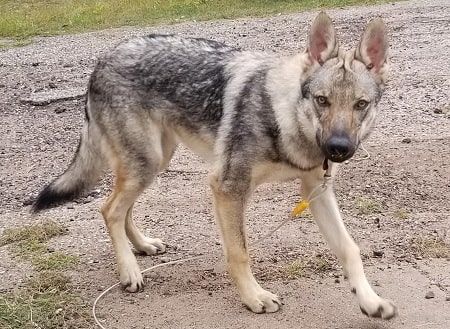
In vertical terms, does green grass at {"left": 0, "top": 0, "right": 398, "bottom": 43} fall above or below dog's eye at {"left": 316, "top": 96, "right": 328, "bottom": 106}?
below

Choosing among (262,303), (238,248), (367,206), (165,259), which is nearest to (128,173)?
(165,259)

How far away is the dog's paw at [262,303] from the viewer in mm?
4141

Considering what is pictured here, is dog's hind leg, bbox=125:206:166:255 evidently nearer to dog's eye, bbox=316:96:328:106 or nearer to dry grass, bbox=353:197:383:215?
dry grass, bbox=353:197:383:215

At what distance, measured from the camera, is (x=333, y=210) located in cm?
441

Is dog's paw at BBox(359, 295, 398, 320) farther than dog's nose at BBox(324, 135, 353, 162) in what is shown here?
Yes

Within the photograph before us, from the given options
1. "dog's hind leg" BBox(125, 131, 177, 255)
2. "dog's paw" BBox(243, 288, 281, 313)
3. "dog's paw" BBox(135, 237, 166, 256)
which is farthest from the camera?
"dog's paw" BBox(135, 237, 166, 256)

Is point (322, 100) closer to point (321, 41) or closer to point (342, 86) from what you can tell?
point (342, 86)

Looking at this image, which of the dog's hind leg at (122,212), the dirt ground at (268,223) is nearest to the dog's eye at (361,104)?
the dirt ground at (268,223)

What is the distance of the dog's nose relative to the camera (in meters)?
3.56

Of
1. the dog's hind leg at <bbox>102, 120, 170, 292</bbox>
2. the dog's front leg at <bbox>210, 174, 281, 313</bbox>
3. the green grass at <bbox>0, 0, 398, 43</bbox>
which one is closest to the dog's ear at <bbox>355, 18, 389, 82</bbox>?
the dog's front leg at <bbox>210, 174, 281, 313</bbox>

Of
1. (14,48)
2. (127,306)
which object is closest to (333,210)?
(127,306)

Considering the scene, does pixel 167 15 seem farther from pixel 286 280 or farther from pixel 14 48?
pixel 286 280

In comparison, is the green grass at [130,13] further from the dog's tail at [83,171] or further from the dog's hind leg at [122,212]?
the dog's hind leg at [122,212]

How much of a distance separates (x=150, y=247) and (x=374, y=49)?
7.21 ft
